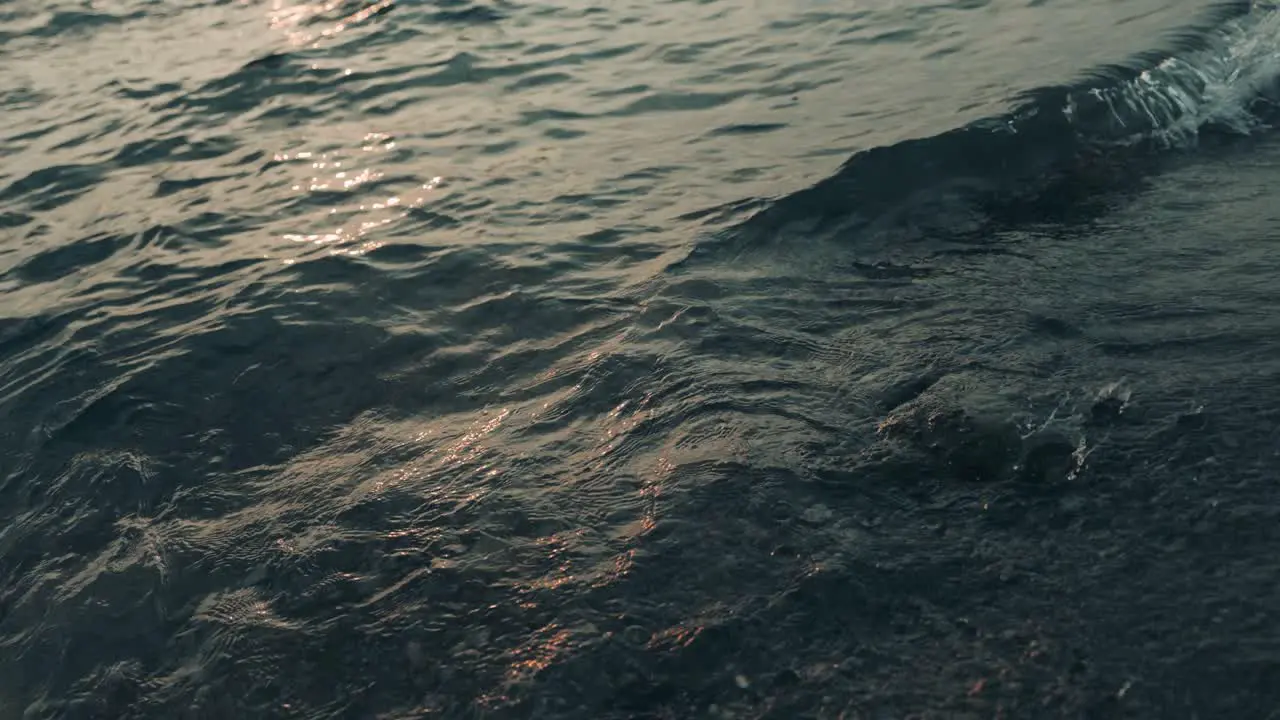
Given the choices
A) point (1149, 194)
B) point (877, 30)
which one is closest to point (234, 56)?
point (877, 30)

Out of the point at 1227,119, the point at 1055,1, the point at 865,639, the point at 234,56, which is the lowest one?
the point at 865,639

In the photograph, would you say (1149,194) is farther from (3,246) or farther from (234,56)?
(234,56)

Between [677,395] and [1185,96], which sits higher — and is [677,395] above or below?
below

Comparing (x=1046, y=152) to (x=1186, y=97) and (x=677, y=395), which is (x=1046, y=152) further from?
(x=677, y=395)

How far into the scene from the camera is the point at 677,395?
216 inches

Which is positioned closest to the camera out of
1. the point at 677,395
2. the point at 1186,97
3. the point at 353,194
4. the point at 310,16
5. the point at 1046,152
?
the point at 677,395

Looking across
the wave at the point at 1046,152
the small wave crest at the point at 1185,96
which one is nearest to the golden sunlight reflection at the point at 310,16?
the wave at the point at 1046,152

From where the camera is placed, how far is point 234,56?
42.6 feet

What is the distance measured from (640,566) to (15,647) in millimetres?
2611

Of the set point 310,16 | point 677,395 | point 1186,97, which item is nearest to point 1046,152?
point 1186,97

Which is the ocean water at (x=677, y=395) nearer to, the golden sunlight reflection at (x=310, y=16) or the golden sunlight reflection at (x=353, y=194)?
the golden sunlight reflection at (x=353, y=194)

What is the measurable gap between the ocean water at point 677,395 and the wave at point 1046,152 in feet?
0.12

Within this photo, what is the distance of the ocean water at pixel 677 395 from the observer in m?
3.97

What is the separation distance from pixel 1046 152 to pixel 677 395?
423cm
